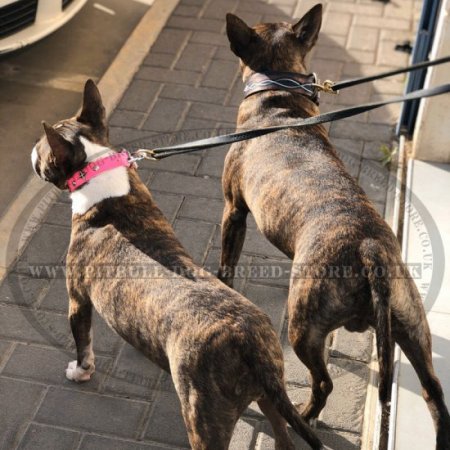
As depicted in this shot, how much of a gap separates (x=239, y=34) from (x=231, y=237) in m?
1.12

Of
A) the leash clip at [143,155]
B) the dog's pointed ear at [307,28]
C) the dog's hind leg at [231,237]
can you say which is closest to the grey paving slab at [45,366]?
the dog's hind leg at [231,237]

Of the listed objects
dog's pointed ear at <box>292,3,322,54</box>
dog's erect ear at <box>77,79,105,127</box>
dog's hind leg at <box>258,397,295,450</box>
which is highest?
dog's pointed ear at <box>292,3,322,54</box>

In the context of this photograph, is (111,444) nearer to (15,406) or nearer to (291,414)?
(15,406)

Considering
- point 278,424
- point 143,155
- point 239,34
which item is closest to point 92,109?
point 143,155

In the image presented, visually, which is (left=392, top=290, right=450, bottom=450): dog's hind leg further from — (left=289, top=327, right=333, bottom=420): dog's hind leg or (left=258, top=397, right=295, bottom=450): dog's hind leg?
(left=258, top=397, right=295, bottom=450): dog's hind leg

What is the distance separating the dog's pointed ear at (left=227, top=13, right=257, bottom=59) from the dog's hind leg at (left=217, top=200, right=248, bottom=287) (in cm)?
85

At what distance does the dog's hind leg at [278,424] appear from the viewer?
330cm

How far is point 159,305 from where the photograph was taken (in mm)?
3248

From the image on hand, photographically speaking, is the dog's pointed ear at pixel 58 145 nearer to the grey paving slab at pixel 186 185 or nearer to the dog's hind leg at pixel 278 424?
the dog's hind leg at pixel 278 424

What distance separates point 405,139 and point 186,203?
6.03 ft

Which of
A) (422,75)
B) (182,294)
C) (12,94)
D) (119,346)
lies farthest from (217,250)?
(12,94)

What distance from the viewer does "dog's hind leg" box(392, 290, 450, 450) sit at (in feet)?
10.9

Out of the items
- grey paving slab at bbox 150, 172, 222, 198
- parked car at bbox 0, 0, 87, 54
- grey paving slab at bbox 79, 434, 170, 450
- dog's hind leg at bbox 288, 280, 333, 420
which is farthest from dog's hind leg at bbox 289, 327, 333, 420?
parked car at bbox 0, 0, 87, 54

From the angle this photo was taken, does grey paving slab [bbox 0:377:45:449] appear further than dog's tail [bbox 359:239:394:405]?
Yes
